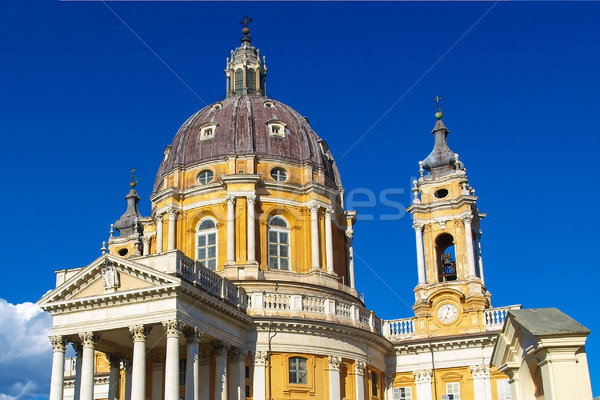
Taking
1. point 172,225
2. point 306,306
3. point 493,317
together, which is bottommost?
point 306,306

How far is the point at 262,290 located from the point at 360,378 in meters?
6.47

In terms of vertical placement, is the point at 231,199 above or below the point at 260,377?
above

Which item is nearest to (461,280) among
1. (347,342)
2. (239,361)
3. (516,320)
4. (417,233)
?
(417,233)

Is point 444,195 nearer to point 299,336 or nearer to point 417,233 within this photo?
point 417,233

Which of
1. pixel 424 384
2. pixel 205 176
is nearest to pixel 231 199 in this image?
pixel 205 176

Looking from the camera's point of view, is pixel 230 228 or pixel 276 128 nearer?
pixel 230 228

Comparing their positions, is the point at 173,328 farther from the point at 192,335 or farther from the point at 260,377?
the point at 260,377

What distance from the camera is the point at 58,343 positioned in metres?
32.4

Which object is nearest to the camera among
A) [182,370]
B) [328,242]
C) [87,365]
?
[87,365]

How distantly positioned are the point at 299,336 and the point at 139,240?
836 inches

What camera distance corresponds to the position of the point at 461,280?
44812 mm

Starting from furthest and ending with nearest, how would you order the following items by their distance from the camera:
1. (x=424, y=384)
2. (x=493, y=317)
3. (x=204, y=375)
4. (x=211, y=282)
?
1. (x=493, y=317)
2. (x=424, y=384)
3. (x=204, y=375)
4. (x=211, y=282)

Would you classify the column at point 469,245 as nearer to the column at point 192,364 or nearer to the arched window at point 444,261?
the arched window at point 444,261

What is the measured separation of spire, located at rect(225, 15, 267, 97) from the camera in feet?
166
